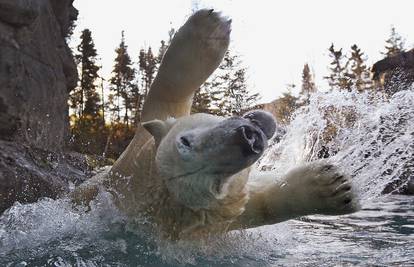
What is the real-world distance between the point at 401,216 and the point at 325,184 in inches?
143

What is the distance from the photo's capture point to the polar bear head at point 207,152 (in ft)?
7.21

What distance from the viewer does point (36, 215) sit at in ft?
13.4

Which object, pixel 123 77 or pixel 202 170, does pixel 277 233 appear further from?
pixel 123 77

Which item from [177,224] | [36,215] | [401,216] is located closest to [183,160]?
[177,224]

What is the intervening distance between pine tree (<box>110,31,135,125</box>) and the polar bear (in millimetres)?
39827

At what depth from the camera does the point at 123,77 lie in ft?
143

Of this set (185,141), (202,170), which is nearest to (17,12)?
(185,141)

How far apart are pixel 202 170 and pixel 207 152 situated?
0.11 m

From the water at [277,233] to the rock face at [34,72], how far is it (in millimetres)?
9759

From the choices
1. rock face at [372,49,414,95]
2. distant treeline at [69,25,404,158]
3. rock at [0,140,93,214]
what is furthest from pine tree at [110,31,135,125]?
rock at [0,140,93,214]

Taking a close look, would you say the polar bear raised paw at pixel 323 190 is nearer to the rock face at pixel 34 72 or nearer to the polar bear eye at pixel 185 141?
the polar bear eye at pixel 185 141

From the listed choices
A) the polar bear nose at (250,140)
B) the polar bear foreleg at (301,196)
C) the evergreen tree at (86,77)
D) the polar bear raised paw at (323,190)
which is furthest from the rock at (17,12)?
the evergreen tree at (86,77)

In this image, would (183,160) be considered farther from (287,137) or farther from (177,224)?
(287,137)

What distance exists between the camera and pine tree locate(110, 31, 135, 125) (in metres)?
43.0
